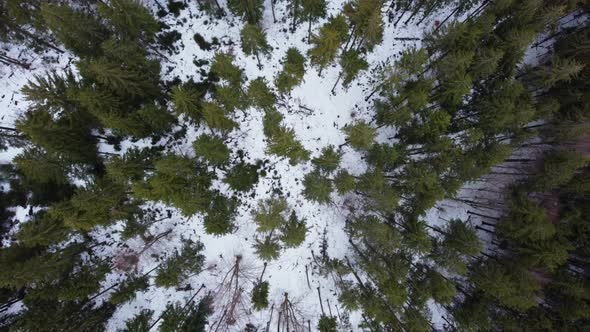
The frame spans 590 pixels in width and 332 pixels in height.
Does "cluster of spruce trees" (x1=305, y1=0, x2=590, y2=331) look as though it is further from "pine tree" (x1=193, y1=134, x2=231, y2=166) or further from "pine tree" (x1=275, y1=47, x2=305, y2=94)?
"pine tree" (x1=193, y1=134, x2=231, y2=166)

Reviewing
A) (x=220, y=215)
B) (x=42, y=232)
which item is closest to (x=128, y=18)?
(x=220, y=215)

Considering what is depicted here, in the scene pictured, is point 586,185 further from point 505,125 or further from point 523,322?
point 523,322

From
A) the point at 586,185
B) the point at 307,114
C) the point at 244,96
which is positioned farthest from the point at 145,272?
the point at 586,185

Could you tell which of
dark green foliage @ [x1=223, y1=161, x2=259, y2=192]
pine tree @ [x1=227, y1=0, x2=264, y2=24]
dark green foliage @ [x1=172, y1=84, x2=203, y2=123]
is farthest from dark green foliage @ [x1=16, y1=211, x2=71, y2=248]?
pine tree @ [x1=227, y1=0, x2=264, y2=24]

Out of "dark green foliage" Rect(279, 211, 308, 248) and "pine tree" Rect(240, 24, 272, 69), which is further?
"dark green foliage" Rect(279, 211, 308, 248)

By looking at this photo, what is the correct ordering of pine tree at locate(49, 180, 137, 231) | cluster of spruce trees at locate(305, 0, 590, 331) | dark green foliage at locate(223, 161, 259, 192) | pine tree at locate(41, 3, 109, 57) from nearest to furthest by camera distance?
pine tree at locate(41, 3, 109, 57)
pine tree at locate(49, 180, 137, 231)
cluster of spruce trees at locate(305, 0, 590, 331)
dark green foliage at locate(223, 161, 259, 192)

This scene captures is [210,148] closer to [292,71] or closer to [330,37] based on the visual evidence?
[292,71]

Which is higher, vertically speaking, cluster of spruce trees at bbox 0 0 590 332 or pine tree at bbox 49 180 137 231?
cluster of spruce trees at bbox 0 0 590 332
